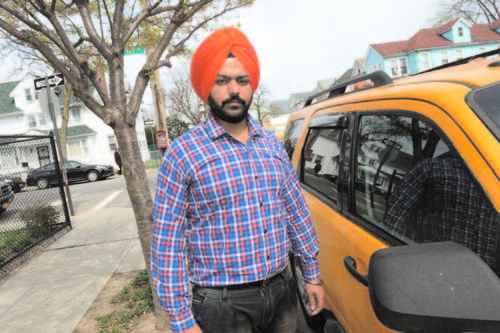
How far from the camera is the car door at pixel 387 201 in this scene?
136 centimetres

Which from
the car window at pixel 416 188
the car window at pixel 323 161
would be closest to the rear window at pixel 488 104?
the car window at pixel 416 188

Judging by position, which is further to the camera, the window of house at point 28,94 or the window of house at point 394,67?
the window of house at point 394,67

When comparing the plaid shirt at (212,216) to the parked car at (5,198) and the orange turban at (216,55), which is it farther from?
the parked car at (5,198)

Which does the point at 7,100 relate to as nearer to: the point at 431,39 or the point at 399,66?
the point at 399,66

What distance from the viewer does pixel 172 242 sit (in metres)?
1.46

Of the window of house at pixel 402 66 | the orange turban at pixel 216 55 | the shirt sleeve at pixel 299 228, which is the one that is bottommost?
the shirt sleeve at pixel 299 228

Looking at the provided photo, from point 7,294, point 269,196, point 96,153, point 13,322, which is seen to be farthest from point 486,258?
point 96,153

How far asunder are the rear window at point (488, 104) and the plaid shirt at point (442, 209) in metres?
0.16

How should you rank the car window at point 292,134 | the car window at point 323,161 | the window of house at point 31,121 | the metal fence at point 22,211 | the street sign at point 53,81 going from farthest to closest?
the window of house at point 31,121, the street sign at point 53,81, the metal fence at point 22,211, the car window at point 292,134, the car window at point 323,161

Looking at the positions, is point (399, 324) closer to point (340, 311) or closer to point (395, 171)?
point (395, 171)

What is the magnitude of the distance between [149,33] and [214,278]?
4945mm

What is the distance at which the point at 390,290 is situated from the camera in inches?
37.1

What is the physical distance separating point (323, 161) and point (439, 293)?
1699 millimetres

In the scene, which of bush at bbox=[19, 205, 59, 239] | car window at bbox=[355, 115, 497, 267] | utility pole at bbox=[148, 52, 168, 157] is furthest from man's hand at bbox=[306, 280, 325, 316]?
utility pole at bbox=[148, 52, 168, 157]
